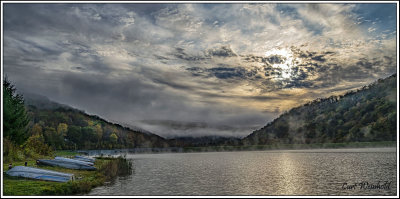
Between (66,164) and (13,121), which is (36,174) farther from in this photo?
(13,121)

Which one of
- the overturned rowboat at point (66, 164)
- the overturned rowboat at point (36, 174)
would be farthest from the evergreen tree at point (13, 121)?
the overturned rowboat at point (36, 174)

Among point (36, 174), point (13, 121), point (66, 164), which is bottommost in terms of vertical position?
point (66, 164)

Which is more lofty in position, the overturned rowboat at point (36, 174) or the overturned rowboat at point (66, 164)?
the overturned rowboat at point (36, 174)

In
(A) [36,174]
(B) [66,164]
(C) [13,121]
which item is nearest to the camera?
(A) [36,174]

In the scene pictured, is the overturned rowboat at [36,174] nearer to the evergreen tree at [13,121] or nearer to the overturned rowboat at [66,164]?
the overturned rowboat at [66,164]

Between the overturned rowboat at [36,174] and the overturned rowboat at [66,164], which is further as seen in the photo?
the overturned rowboat at [66,164]

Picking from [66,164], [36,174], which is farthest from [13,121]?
[36,174]

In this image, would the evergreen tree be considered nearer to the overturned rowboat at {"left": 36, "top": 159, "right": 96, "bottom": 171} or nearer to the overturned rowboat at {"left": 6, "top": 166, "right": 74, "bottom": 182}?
the overturned rowboat at {"left": 36, "top": 159, "right": 96, "bottom": 171}

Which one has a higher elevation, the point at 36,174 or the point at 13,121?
the point at 13,121

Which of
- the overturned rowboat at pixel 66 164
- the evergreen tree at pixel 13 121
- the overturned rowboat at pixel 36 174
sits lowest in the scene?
the overturned rowboat at pixel 66 164

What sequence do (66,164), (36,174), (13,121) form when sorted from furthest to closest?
(13,121) < (66,164) < (36,174)

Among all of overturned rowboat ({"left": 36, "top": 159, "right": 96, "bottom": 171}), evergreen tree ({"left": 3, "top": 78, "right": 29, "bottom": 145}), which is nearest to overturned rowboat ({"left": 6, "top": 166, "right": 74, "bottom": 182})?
overturned rowboat ({"left": 36, "top": 159, "right": 96, "bottom": 171})

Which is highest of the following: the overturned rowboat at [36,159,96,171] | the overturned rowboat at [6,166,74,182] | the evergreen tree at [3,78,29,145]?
the evergreen tree at [3,78,29,145]

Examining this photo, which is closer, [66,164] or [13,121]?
[66,164]
